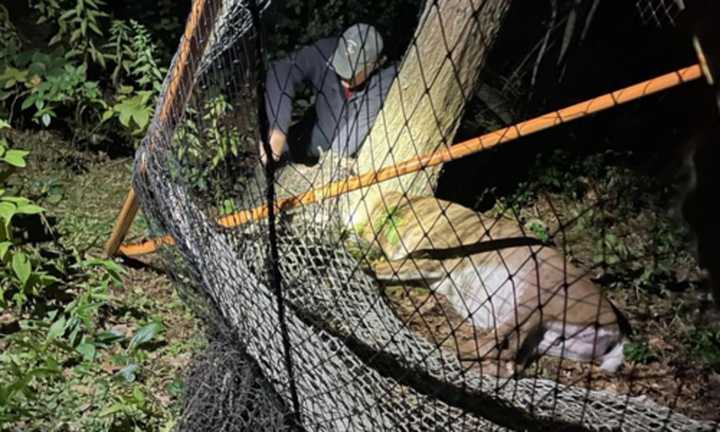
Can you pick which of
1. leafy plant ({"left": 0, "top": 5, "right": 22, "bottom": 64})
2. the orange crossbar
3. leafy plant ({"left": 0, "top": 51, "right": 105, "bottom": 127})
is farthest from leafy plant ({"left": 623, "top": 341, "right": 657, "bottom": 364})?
leafy plant ({"left": 0, "top": 5, "right": 22, "bottom": 64})

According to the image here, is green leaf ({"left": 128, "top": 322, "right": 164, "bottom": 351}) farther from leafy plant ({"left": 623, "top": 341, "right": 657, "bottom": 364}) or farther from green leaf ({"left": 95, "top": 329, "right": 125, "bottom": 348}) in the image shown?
leafy plant ({"left": 623, "top": 341, "right": 657, "bottom": 364})

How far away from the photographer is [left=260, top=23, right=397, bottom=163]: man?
346 cm

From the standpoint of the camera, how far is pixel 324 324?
8.55ft

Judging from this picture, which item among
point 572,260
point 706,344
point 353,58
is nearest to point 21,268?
point 353,58

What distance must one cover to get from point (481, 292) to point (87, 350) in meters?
1.58

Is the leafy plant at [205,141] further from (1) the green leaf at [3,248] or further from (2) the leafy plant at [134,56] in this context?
(2) the leafy plant at [134,56]

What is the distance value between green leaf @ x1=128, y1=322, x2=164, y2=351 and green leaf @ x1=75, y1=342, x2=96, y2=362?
0.16 meters

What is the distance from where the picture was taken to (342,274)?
115 inches

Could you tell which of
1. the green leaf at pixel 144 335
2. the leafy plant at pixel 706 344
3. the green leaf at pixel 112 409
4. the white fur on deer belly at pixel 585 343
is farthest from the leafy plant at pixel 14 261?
the leafy plant at pixel 706 344

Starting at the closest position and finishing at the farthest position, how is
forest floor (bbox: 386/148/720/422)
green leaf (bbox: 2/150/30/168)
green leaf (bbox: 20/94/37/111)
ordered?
green leaf (bbox: 2/150/30/168), forest floor (bbox: 386/148/720/422), green leaf (bbox: 20/94/37/111)

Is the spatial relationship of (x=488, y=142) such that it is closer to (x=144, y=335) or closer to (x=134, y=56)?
(x=144, y=335)

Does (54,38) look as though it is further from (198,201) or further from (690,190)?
(690,190)

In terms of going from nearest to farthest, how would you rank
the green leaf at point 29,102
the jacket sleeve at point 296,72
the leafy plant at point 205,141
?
the leafy plant at point 205,141 < the jacket sleeve at point 296,72 < the green leaf at point 29,102

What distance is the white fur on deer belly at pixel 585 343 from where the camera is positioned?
3.40 meters
